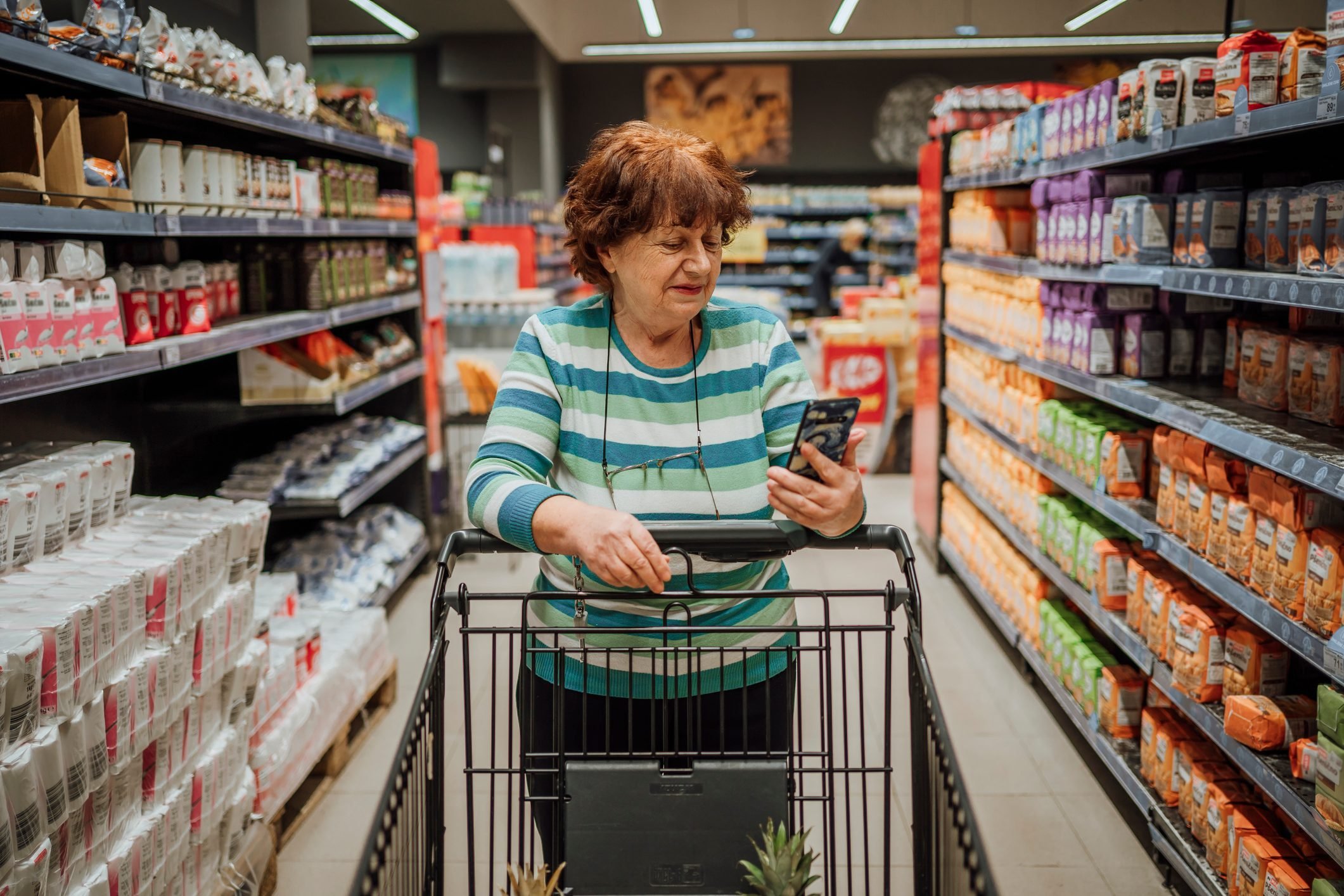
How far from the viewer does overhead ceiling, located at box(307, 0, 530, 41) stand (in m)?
11.1

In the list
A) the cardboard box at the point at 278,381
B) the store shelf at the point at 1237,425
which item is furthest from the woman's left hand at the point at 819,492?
the cardboard box at the point at 278,381

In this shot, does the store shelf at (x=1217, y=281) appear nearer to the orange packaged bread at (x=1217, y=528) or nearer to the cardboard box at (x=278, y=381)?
the orange packaged bread at (x=1217, y=528)

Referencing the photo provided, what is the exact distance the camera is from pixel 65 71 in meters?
2.21

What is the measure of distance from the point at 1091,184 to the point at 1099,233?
19 cm

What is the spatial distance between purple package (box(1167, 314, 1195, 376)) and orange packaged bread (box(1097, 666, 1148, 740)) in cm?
87

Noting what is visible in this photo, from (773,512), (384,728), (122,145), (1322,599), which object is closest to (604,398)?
(773,512)

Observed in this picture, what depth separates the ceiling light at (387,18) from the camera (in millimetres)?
10914

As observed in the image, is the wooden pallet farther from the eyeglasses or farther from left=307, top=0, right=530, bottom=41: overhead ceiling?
left=307, top=0, right=530, bottom=41: overhead ceiling

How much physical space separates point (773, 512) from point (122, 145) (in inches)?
75.2

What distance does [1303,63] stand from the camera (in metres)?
2.12

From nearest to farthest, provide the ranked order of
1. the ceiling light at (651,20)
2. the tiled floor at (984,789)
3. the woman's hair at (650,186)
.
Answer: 1. the woman's hair at (650,186)
2. the tiled floor at (984,789)
3. the ceiling light at (651,20)

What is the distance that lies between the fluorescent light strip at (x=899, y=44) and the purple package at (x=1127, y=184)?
11.9 metres

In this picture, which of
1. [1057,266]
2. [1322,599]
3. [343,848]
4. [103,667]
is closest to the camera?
[103,667]

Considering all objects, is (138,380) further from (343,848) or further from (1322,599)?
(1322,599)
